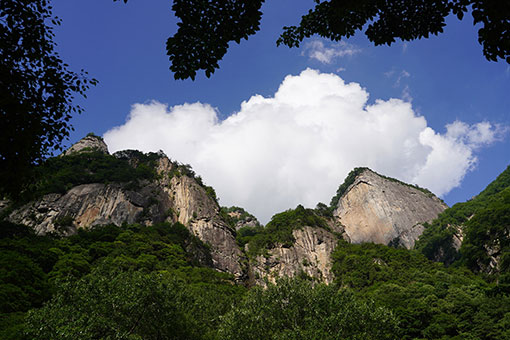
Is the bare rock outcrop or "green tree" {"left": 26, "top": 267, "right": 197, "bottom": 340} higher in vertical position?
the bare rock outcrop

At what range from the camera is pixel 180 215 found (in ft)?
254

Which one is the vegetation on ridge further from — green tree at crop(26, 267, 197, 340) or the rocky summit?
green tree at crop(26, 267, 197, 340)

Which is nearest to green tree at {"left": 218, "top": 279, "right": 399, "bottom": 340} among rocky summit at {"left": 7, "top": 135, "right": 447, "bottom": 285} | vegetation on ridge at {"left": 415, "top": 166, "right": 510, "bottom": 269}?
rocky summit at {"left": 7, "top": 135, "right": 447, "bottom": 285}

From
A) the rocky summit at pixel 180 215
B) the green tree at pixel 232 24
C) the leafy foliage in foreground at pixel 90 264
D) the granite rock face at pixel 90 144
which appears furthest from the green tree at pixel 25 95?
the granite rock face at pixel 90 144

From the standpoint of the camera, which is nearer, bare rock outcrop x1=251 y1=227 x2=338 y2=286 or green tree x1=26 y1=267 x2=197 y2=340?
green tree x1=26 y1=267 x2=197 y2=340

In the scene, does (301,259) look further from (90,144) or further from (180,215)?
(90,144)

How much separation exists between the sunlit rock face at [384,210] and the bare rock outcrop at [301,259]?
26.5 meters

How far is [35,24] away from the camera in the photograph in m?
7.23

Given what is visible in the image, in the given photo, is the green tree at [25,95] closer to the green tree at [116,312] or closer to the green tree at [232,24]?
the green tree at [232,24]

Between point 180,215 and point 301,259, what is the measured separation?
30.5 metres

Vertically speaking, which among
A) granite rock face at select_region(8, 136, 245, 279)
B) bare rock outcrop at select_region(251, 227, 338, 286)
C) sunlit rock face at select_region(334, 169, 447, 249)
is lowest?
bare rock outcrop at select_region(251, 227, 338, 286)

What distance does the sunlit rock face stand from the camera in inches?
4195

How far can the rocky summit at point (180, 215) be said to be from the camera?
213 feet

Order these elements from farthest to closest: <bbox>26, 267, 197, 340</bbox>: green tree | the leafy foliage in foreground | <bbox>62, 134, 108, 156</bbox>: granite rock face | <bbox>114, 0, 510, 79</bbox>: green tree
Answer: <bbox>62, 134, 108, 156</bbox>: granite rock face
the leafy foliage in foreground
<bbox>26, 267, 197, 340</bbox>: green tree
<bbox>114, 0, 510, 79</bbox>: green tree
